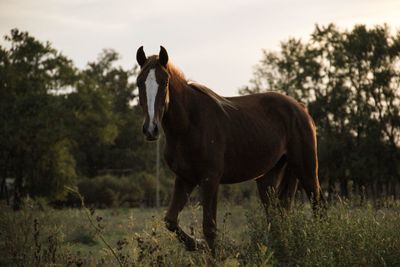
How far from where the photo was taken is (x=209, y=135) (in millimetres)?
7074

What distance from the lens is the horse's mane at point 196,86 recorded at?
6.90m

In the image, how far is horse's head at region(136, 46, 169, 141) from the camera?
5957 mm

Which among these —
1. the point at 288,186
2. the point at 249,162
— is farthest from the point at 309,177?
the point at 249,162

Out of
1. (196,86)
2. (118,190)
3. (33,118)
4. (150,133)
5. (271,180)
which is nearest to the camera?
(150,133)

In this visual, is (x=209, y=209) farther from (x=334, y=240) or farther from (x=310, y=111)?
(x=310, y=111)

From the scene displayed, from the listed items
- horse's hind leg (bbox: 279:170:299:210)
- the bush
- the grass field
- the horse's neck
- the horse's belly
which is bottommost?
the bush

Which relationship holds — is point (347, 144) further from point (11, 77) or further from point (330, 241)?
point (330, 241)

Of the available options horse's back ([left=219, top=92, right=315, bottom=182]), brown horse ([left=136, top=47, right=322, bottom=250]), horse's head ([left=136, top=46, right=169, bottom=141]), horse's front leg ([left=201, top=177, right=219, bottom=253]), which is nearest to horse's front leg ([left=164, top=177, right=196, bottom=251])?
brown horse ([left=136, top=47, right=322, bottom=250])

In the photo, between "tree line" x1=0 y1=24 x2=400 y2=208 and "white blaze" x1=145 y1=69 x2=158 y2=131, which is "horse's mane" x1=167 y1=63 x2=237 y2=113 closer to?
"white blaze" x1=145 y1=69 x2=158 y2=131

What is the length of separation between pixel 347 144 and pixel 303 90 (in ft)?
16.4

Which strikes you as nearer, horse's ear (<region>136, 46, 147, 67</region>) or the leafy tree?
horse's ear (<region>136, 46, 147, 67</region>)

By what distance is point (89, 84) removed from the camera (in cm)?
3881

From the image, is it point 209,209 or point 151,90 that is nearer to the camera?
point 151,90

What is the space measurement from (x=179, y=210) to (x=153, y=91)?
1624 millimetres
